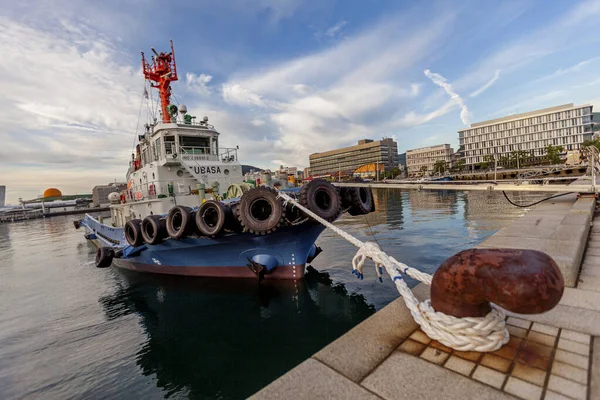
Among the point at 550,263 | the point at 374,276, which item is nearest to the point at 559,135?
the point at 374,276

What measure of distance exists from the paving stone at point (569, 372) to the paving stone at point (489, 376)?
0.36 meters

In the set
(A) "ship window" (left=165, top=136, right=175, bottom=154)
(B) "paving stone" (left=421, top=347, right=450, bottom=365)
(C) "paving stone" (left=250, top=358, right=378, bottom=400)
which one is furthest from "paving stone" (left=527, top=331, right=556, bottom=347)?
(A) "ship window" (left=165, top=136, right=175, bottom=154)

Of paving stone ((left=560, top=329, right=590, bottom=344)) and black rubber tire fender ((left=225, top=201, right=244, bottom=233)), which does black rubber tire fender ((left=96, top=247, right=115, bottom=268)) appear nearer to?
black rubber tire fender ((left=225, top=201, right=244, bottom=233))

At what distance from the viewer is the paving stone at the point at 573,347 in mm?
2108

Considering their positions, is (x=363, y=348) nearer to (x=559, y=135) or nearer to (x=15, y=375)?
(x=15, y=375)

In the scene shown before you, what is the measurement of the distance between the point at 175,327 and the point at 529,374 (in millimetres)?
7450

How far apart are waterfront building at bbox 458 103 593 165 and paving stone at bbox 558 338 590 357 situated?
9827 centimetres

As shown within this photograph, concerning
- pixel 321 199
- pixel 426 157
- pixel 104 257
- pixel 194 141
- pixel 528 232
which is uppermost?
pixel 426 157

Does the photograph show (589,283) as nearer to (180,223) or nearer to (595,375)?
(595,375)

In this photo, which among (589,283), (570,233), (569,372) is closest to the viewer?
(569,372)

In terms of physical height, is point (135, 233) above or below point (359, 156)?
below

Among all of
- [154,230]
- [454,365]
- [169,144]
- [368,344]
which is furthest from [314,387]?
[169,144]

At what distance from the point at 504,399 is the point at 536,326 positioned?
1104mm

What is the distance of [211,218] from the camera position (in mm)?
8867
